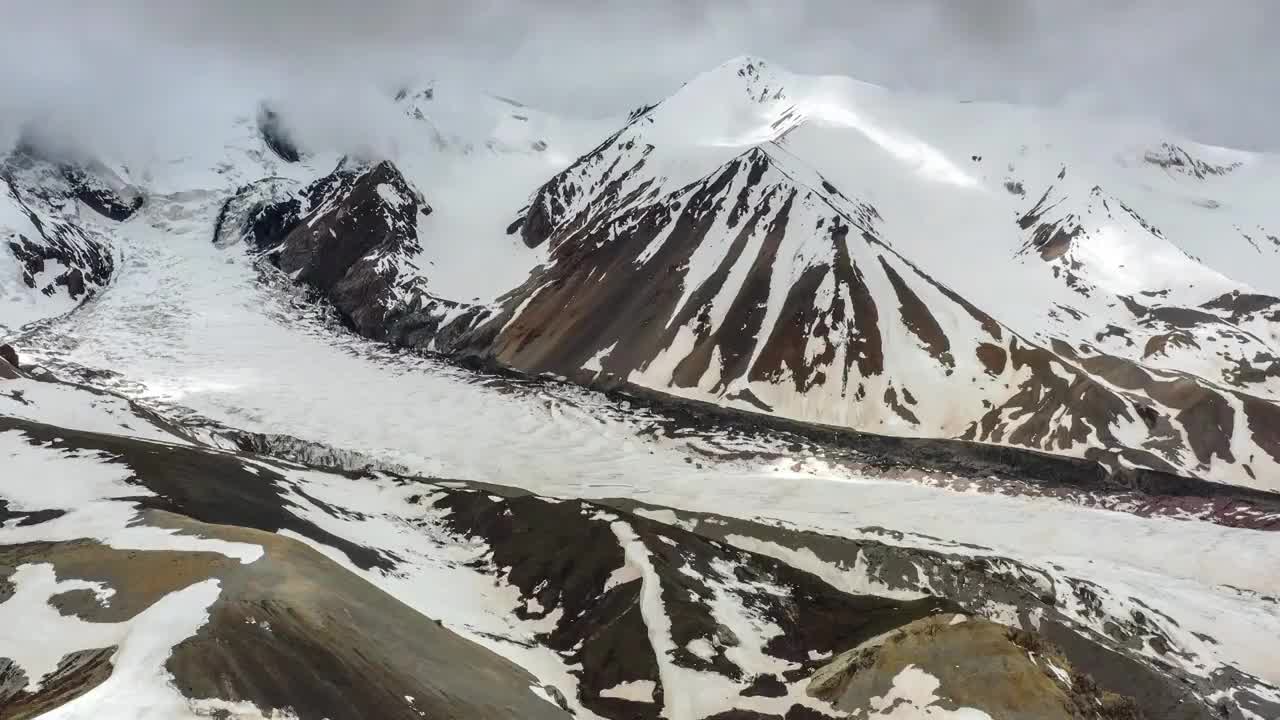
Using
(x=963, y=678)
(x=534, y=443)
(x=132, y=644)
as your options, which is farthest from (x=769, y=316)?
(x=132, y=644)

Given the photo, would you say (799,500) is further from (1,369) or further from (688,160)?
(688,160)

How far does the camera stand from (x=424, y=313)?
5428 inches

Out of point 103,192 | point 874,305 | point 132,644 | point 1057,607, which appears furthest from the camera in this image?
point 103,192

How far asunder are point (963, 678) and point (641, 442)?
60.2 metres

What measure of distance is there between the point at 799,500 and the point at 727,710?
121ft

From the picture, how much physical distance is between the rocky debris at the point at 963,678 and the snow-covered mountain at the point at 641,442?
19 cm

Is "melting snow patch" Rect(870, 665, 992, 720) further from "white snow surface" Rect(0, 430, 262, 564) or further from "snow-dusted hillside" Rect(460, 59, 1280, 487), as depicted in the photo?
"snow-dusted hillside" Rect(460, 59, 1280, 487)

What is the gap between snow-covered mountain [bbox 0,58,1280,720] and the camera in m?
→ 30.3

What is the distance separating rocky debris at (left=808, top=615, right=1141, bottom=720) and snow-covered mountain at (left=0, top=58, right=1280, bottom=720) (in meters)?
0.19

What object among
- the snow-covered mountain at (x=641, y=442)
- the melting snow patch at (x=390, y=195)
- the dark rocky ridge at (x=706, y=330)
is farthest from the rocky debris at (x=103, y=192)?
the melting snow patch at (x=390, y=195)

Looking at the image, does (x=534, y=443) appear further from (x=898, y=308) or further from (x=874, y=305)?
(x=898, y=308)

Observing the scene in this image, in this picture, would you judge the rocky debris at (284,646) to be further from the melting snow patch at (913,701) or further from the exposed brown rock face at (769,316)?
the exposed brown rock face at (769,316)

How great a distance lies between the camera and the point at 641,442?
89.2 metres

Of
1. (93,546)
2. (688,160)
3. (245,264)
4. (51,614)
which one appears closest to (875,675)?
(51,614)
